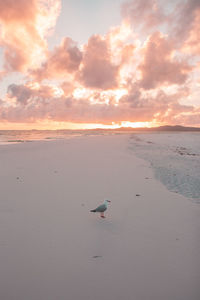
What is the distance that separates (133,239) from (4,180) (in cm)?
689

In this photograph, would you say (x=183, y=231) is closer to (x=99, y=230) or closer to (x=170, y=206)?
(x=170, y=206)

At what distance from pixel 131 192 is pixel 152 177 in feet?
8.73

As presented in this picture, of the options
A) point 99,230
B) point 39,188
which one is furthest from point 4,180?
point 99,230

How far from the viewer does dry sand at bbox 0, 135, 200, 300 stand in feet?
9.30

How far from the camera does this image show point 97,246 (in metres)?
3.77

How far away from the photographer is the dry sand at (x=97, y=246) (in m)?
2.84

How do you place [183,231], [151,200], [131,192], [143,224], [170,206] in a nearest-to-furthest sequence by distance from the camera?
[183,231]
[143,224]
[170,206]
[151,200]
[131,192]

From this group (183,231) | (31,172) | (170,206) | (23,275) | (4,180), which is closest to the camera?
(23,275)

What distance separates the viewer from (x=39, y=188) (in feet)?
23.4

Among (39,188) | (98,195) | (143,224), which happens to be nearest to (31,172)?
(39,188)

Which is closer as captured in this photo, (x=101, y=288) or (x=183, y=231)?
(x=101, y=288)

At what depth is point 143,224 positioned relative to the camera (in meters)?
4.63

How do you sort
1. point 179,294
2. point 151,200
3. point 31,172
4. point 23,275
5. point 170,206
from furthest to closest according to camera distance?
point 31,172, point 151,200, point 170,206, point 23,275, point 179,294

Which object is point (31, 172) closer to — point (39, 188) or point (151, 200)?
Answer: point (39, 188)
